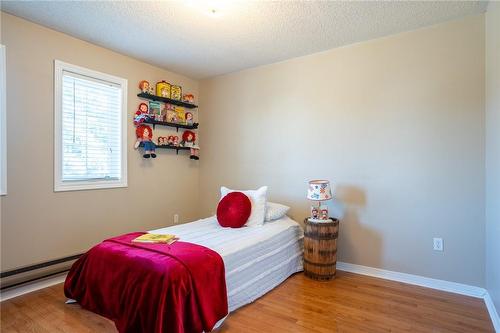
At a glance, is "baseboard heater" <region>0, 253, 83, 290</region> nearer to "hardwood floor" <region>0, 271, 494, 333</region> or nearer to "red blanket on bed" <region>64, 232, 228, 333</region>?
"hardwood floor" <region>0, 271, 494, 333</region>

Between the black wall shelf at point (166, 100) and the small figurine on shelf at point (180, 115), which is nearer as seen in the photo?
the black wall shelf at point (166, 100)

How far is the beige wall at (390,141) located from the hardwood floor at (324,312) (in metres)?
0.42

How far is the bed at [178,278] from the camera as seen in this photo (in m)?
1.75

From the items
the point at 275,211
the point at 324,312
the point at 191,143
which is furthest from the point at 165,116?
the point at 324,312

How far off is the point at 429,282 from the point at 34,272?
3.70m

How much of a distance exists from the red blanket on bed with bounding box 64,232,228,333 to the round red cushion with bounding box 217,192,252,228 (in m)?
0.77

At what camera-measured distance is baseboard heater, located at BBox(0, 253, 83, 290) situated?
2385 mm

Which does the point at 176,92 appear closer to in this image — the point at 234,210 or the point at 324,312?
the point at 234,210

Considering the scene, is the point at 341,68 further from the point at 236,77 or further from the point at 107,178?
the point at 107,178

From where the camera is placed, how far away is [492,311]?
2.11m

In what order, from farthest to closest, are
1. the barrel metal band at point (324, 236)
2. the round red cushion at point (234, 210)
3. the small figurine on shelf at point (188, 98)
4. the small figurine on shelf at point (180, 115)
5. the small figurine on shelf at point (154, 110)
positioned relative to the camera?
the small figurine on shelf at point (188, 98) < the small figurine on shelf at point (180, 115) < the small figurine on shelf at point (154, 110) < the round red cushion at point (234, 210) < the barrel metal band at point (324, 236)

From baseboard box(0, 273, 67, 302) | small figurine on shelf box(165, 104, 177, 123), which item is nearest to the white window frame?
baseboard box(0, 273, 67, 302)

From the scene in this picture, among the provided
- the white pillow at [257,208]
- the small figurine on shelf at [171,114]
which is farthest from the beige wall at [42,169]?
the white pillow at [257,208]

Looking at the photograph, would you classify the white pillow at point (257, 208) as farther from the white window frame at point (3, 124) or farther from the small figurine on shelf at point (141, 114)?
the white window frame at point (3, 124)
